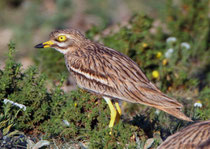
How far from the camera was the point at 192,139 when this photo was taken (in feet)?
12.1

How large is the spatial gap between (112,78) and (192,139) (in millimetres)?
1347

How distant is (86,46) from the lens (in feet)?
17.1

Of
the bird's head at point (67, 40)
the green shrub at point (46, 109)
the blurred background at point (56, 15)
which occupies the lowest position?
the green shrub at point (46, 109)

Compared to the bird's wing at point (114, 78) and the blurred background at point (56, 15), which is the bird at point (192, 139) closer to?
the bird's wing at point (114, 78)

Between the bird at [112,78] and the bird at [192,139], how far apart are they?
575 millimetres

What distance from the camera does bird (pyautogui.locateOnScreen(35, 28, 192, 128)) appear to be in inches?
180

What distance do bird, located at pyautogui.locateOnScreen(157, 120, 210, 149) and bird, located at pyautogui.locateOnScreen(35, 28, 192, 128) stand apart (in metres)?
0.58

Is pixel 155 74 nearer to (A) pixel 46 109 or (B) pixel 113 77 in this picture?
(B) pixel 113 77

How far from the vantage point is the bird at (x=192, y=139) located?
362 centimetres

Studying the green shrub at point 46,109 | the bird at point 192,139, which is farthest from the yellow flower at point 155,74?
the bird at point 192,139

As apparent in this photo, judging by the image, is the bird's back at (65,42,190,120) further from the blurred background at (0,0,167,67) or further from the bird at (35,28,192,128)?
the blurred background at (0,0,167,67)

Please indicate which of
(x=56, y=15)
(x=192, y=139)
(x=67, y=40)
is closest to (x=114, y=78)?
(x=67, y=40)

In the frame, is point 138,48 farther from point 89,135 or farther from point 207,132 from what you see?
point 207,132

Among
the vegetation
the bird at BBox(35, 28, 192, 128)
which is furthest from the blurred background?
the bird at BBox(35, 28, 192, 128)
